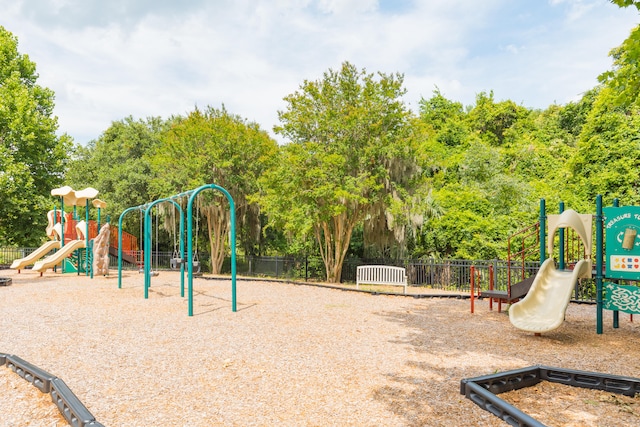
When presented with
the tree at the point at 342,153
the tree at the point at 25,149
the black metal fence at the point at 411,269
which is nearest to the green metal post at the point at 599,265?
the black metal fence at the point at 411,269

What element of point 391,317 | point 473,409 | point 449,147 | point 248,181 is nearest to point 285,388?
point 473,409

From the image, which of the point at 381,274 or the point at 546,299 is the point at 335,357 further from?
the point at 381,274

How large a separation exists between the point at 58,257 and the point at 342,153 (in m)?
12.4

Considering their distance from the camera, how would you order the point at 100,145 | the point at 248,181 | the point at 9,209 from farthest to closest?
the point at 100,145
the point at 9,209
the point at 248,181

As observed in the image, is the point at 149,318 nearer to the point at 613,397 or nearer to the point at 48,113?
the point at 613,397

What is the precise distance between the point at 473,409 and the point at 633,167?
18854mm

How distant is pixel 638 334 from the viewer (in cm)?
739

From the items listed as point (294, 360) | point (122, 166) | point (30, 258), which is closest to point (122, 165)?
point (122, 166)

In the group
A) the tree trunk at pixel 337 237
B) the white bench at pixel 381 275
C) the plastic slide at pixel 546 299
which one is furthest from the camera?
the tree trunk at pixel 337 237

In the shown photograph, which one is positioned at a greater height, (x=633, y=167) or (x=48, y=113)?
(x=48, y=113)

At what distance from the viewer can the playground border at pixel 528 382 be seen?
3816 mm

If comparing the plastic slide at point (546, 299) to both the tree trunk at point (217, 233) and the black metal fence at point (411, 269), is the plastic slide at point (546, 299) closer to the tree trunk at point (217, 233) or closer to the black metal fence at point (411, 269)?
the black metal fence at point (411, 269)

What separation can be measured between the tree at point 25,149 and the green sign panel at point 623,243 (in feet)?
87.8

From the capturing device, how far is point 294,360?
5.43m
